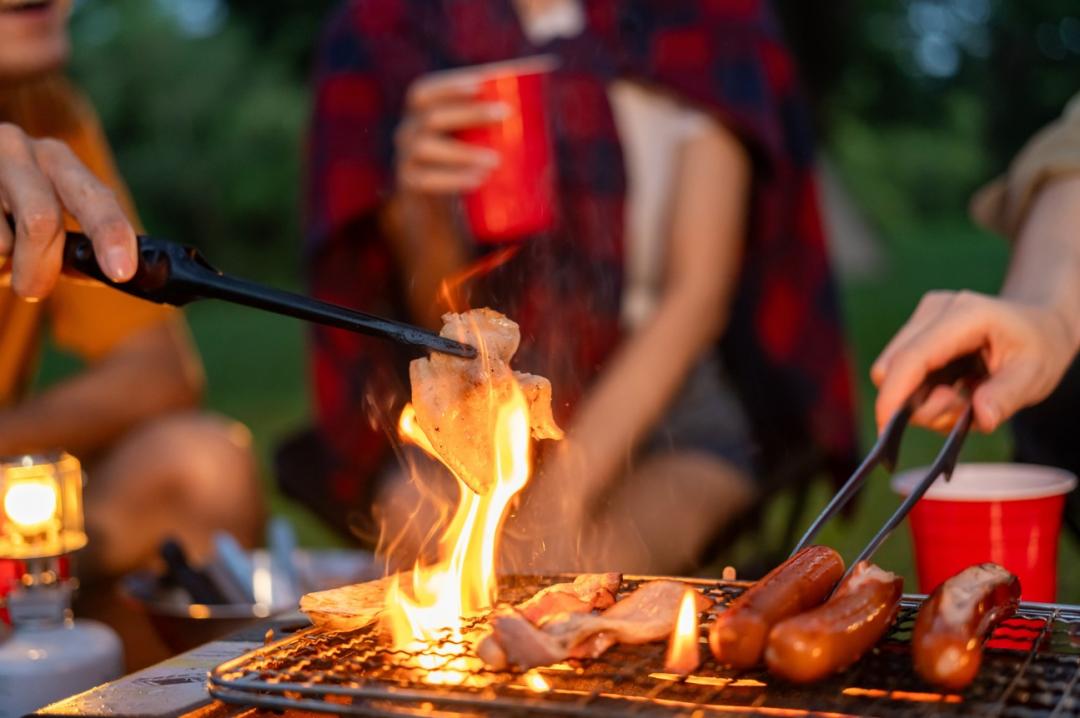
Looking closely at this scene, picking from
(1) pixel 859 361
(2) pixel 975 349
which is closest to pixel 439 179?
(2) pixel 975 349

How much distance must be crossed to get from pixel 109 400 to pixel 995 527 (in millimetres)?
2353

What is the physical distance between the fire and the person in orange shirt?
4.98ft

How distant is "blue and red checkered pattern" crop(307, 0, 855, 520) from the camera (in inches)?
136

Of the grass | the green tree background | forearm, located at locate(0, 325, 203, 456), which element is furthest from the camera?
the green tree background

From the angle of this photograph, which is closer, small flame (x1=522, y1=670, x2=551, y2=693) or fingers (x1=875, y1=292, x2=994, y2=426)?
small flame (x1=522, y1=670, x2=551, y2=693)

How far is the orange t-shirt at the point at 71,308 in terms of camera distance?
11.0 feet

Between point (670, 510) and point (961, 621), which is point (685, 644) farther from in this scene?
point (670, 510)

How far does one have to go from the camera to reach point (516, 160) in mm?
2516

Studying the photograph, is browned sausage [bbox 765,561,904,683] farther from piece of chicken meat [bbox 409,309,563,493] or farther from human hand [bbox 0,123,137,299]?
human hand [bbox 0,123,137,299]

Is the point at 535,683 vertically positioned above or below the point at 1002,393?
below

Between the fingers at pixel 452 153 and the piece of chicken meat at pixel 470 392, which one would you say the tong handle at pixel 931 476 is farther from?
the fingers at pixel 452 153

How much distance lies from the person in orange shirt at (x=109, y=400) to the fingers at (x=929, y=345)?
74.7 inches

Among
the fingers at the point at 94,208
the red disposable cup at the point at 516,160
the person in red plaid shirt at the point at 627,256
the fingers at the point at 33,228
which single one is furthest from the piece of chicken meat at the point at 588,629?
the person in red plaid shirt at the point at 627,256

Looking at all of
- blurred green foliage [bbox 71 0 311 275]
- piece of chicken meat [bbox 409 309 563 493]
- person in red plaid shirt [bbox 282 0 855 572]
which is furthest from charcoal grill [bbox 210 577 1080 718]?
blurred green foliage [bbox 71 0 311 275]
